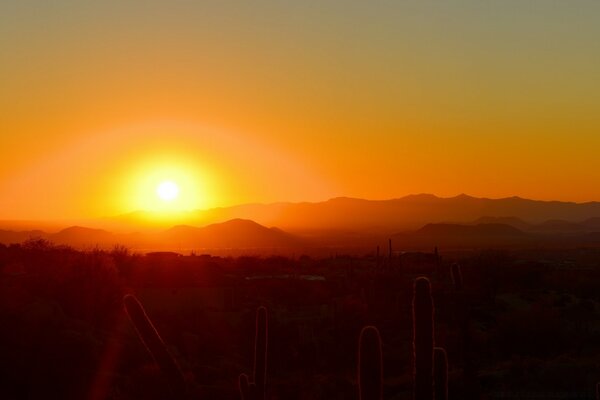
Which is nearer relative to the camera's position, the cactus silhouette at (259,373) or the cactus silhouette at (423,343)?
the cactus silhouette at (423,343)

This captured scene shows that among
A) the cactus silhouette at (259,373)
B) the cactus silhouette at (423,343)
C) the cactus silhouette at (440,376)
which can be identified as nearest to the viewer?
the cactus silhouette at (423,343)

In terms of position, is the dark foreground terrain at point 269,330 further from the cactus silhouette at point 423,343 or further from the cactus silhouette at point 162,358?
the cactus silhouette at point 162,358

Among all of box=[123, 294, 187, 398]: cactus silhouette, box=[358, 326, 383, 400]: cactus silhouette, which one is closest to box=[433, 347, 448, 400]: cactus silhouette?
box=[358, 326, 383, 400]: cactus silhouette

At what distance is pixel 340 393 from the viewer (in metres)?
26.8

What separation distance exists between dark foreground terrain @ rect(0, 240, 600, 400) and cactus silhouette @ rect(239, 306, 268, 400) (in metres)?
7.68

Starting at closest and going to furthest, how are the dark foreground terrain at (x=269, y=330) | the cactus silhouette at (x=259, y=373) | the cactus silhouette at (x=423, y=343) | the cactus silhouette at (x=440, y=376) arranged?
the cactus silhouette at (x=423, y=343), the cactus silhouette at (x=259, y=373), the cactus silhouette at (x=440, y=376), the dark foreground terrain at (x=269, y=330)

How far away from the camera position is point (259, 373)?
14164 mm

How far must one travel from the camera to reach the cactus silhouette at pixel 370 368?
10164mm

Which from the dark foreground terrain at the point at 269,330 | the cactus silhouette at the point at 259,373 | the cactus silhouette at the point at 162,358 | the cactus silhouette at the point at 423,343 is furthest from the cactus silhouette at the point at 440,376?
the dark foreground terrain at the point at 269,330

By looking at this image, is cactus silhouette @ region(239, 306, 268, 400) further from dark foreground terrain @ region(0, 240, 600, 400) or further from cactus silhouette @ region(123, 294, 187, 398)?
dark foreground terrain @ region(0, 240, 600, 400)

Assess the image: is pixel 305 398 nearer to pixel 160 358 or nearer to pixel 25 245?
pixel 160 358

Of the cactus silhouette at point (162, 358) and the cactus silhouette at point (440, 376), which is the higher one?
the cactus silhouette at point (162, 358)

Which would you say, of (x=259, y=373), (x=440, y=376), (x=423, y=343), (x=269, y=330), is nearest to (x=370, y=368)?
(x=423, y=343)

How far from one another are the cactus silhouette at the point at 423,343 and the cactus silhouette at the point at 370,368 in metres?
0.56
